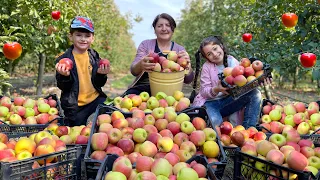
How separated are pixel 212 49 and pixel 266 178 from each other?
6.34 feet

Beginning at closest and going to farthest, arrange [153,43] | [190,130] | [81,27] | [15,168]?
[15,168] < [190,130] < [81,27] < [153,43]

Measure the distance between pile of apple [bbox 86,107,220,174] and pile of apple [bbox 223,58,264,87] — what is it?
764 millimetres

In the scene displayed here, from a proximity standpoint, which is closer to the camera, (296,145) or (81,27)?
(296,145)

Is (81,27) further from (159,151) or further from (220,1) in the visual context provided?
(220,1)

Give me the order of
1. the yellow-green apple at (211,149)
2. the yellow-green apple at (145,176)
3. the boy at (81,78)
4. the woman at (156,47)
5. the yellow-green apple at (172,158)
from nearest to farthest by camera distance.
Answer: the yellow-green apple at (145,176)
the yellow-green apple at (172,158)
the yellow-green apple at (211,149)
the boy at (81,78)
the woman at (156,47)

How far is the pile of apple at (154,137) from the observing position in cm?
210

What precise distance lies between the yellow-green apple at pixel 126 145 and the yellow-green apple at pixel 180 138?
1.05 feet

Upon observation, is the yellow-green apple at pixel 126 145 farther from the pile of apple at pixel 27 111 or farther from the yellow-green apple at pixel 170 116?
the pile of apple at pixel 27 111

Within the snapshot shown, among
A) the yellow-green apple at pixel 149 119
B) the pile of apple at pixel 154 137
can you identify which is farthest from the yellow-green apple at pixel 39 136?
the yellow-green apple at pixel 149 119

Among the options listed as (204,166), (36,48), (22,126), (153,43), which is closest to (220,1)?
(36,48)

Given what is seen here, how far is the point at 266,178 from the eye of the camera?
6.20 ft

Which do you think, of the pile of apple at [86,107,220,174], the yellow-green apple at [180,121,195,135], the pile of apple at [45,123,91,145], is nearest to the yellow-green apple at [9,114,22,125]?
the pile of apple at [45,123,91,145]

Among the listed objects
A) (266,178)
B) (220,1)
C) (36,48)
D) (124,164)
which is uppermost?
(220,1)

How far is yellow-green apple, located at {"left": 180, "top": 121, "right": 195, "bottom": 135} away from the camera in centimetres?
238
